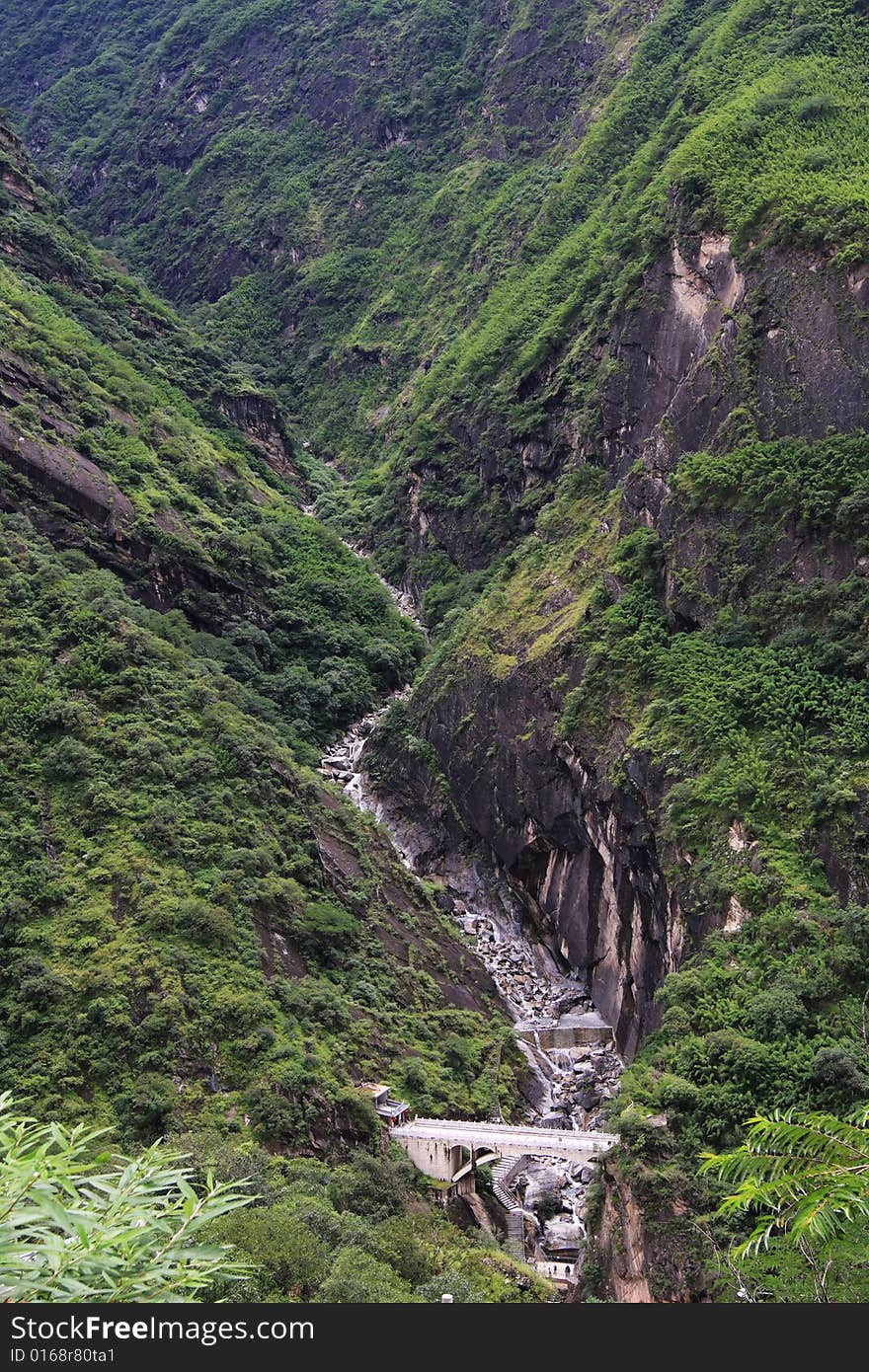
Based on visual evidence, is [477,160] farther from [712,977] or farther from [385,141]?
[712,977]

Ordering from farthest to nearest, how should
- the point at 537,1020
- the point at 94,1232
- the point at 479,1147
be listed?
the point at 537,1020 < the point at 479,1147 < the point at 94,1232

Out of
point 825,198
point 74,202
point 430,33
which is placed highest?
point 430,33

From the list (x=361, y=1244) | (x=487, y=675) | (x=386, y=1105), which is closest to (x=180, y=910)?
(x=386, y=1105)

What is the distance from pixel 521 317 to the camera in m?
79.4

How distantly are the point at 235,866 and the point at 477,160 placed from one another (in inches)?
3169

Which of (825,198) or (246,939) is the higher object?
(825,198)

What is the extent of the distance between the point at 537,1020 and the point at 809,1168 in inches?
1608

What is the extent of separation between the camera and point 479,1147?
3659 centimetres

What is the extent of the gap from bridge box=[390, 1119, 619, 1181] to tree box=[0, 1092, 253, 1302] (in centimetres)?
3006

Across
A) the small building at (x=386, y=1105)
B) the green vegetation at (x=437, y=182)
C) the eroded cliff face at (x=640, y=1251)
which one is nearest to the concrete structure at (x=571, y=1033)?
the small building at (x=386, y=1105)

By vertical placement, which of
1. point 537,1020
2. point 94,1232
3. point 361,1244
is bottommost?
point 537,1020

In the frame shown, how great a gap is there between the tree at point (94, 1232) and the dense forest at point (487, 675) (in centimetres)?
493

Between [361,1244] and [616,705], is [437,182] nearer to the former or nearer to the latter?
[616,705]

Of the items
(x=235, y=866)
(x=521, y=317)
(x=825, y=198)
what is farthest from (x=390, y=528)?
(x=235, y=866)
